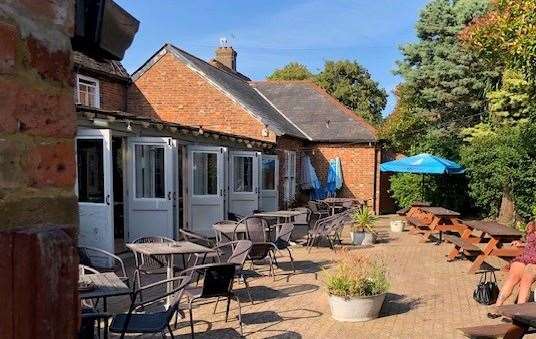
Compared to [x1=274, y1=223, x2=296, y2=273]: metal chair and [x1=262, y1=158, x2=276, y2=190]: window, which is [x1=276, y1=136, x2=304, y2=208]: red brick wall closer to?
[x1=262, y1=158, x2=276, y2=190]: window

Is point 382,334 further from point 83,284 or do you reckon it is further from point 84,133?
point 84,133

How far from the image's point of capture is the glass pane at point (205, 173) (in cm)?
1241

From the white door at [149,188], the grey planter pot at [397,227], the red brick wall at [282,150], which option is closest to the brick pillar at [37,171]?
the white door at [149,188]

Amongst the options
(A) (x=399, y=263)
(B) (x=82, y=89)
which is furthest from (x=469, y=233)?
(B) (x=82, y=89)

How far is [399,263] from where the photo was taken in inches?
375

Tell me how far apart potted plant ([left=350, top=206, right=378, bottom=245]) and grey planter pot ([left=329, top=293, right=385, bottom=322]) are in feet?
19.5

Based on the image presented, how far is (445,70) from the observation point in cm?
1972

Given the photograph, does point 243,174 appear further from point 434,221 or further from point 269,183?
point 434,221

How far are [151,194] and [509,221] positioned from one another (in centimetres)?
1052

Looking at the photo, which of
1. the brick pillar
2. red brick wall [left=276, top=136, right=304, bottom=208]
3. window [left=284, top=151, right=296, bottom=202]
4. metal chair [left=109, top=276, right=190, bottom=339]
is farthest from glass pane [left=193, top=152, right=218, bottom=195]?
the brick pillar

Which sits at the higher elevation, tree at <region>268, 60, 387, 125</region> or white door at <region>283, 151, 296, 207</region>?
tree at <region>268, 60, 387, 125</region>

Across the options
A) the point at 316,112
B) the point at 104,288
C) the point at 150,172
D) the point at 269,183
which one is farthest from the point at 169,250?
the point at 316,112

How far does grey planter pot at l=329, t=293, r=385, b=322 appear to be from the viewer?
577 cm

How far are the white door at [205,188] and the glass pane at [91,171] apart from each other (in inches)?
115
